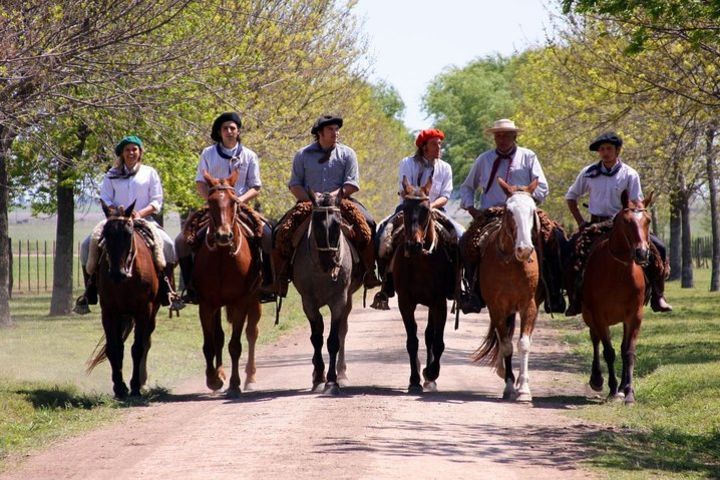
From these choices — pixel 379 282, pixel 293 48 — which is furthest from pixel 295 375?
pixel 293 48

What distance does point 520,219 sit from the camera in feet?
45.4

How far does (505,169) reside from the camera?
1523 centimetres

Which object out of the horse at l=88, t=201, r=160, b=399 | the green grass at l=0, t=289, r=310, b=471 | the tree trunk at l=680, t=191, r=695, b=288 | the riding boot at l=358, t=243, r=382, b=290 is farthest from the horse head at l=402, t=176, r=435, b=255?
the tree trunk at l=680, t=191, r=695, b=288

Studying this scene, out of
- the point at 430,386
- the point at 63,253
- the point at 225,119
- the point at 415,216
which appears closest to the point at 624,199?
the point at 415,216

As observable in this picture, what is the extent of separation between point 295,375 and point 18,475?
7389mm

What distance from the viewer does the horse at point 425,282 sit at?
14.5 meters

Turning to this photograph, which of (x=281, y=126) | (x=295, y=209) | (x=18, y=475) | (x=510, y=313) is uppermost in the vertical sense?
(x=281, y=126)

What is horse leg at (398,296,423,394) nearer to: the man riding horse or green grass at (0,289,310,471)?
the man riding horse

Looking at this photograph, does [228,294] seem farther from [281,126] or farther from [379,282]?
[281,126]

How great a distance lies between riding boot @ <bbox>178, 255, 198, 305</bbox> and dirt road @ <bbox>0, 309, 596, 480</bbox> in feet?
3.91

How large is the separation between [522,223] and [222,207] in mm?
3385

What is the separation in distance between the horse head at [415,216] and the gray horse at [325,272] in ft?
2.56

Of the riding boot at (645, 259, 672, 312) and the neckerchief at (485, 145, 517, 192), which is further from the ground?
the neckerchief at (485, 145, 517, 192)

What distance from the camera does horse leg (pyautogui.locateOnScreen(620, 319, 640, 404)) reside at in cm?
1423
